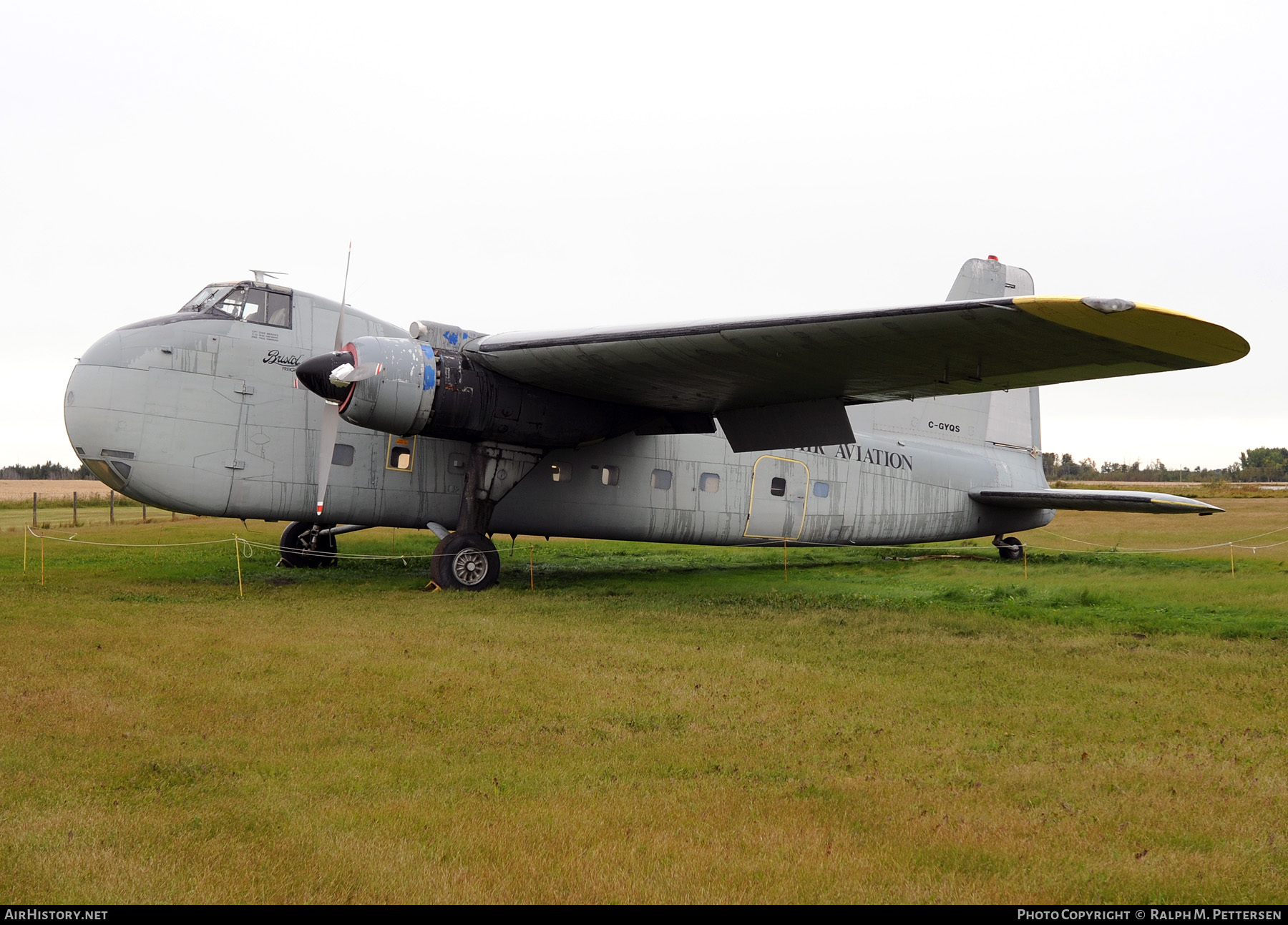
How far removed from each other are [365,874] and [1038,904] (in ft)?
9.34

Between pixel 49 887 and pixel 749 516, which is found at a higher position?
pixel 749 516

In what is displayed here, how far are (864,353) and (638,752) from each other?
724 cm

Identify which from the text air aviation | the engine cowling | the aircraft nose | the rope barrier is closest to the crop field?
the aircraft nose

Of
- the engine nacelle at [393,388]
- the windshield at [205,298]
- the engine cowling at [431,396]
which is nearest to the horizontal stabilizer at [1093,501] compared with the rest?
the engine cowling at [431,396]

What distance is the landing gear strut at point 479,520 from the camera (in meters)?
14.3

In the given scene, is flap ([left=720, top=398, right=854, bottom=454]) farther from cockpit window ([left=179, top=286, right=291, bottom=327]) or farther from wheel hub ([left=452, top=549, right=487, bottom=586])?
cockpit window ([left=179, top=286, right=291, bottom=327])

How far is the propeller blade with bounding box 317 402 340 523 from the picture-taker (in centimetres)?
1403

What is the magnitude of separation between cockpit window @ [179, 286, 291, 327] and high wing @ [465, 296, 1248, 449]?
129 inches

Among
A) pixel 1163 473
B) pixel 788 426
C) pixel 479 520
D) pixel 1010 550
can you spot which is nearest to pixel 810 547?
pixel 1010 550

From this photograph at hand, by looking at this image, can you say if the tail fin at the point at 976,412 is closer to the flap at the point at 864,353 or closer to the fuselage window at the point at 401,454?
the flap at the point at 864,353

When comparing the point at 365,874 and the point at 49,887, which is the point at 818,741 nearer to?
the point at 365,874

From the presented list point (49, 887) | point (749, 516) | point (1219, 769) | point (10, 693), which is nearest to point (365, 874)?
Result: point (49, 887)

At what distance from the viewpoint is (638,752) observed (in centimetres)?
575
